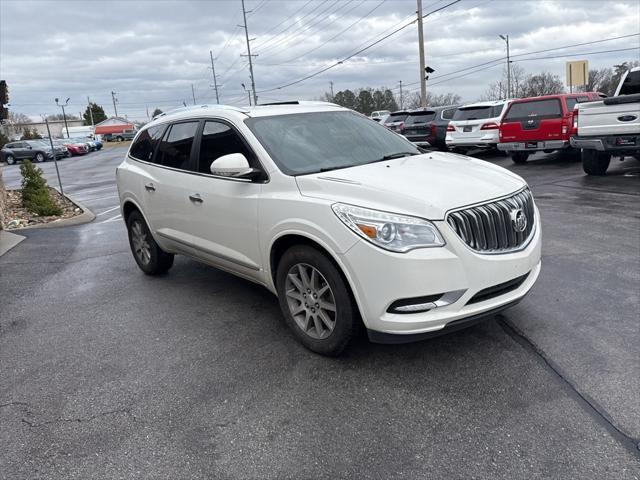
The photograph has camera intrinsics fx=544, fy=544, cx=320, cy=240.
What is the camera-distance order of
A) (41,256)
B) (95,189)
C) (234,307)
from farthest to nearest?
(95,189)
(41,256)
(234,307)

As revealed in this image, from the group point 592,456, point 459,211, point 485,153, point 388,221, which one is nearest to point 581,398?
point 592,456

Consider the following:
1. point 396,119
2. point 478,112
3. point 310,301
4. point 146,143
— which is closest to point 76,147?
point 396,119

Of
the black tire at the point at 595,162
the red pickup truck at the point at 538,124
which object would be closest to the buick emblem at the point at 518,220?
the black tire at the point at 595,162

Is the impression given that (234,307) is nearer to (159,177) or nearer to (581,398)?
(159,177)

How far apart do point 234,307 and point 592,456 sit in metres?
3.23

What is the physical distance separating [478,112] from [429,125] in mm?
2516

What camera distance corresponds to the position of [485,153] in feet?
63.5

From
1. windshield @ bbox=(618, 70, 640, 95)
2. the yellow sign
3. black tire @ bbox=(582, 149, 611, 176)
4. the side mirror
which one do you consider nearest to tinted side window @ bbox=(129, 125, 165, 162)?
the side mirror

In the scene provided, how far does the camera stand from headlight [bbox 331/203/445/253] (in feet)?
10.7

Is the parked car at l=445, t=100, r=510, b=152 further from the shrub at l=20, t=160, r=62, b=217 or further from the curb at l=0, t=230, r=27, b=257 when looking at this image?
the curb at l=0, t=230, r=27, b=257

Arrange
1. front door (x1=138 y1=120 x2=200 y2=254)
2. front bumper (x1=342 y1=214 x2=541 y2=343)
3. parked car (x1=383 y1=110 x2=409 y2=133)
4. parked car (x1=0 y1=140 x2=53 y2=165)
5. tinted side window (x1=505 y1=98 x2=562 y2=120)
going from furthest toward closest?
1. parked car (x1=0 y1=140 x2=53 y2=165)
2. parked car (x1=383 y1=110 x2=409 y2=133)
3. tinted side window (x1=505 y1=98 x2=562 y2=120)
4. front door (x1=138 y1=120 x2=200 y2=254)
5. front bumper (x1=342 y1=214 x2=541 y2=343)

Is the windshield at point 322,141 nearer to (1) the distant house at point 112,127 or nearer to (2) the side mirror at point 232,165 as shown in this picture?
(2) the side mirror at point 232,165

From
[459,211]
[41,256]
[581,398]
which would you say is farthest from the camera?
[41,256]

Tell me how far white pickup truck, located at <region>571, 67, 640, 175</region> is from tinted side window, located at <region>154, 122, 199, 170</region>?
8.02 meters
